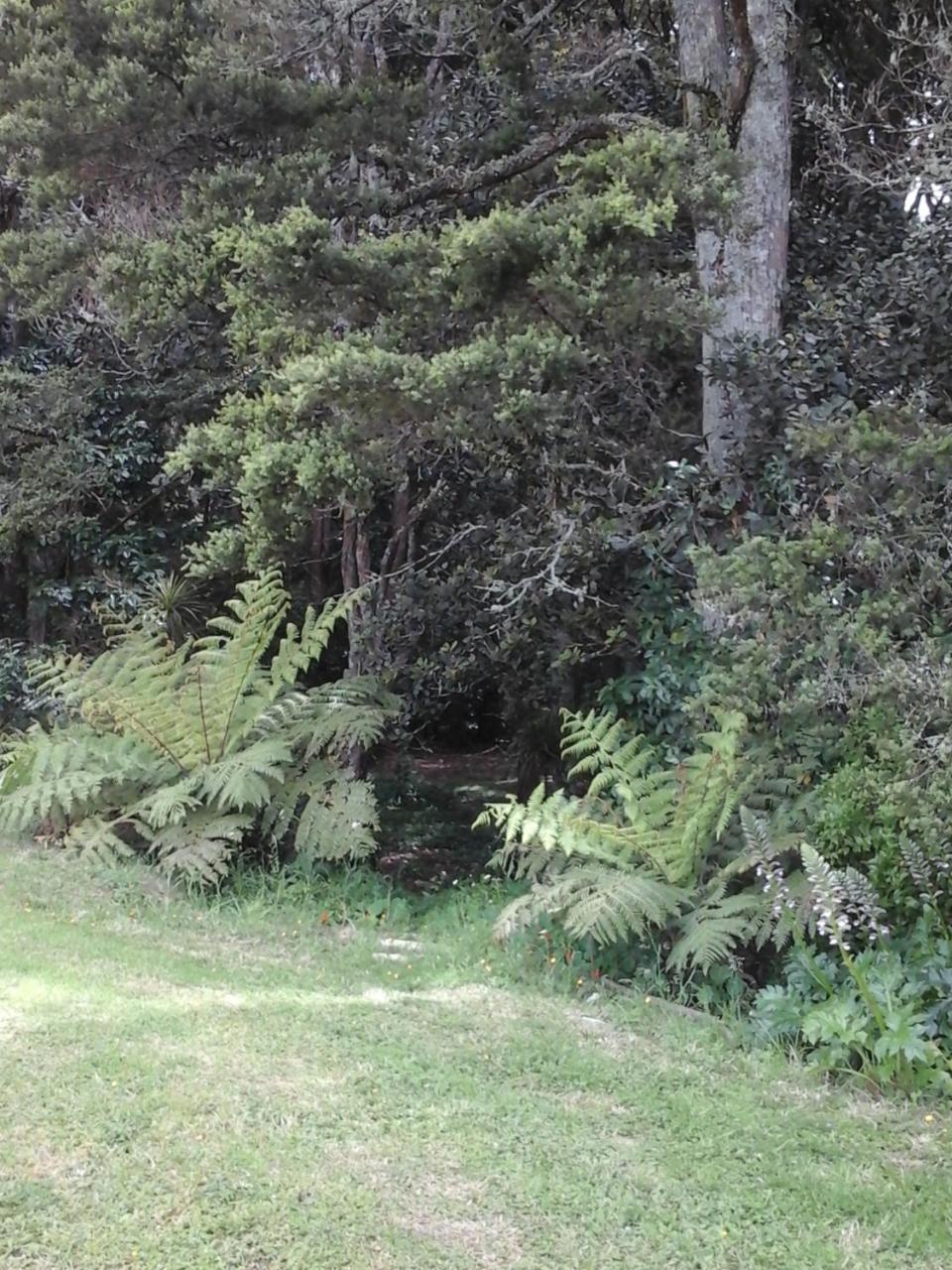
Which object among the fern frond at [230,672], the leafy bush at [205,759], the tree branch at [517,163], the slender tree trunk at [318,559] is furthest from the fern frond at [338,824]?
the tree branch at [517,163]

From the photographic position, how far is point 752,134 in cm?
647

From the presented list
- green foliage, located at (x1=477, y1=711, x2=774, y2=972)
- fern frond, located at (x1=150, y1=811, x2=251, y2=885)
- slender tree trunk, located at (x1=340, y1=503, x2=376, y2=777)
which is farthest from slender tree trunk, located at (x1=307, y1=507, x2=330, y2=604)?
green foliage, located at (x1=477, y1=711, x2=774, y2=972)

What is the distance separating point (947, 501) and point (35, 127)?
5.09m

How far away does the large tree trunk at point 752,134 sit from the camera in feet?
20.9

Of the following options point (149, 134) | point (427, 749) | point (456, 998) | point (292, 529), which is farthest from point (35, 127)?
point (427, 749)

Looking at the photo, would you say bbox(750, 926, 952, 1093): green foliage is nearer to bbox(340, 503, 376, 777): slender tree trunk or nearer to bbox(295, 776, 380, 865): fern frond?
bbox(295, 776, 380, 865): fern frond

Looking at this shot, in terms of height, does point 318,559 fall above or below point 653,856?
above

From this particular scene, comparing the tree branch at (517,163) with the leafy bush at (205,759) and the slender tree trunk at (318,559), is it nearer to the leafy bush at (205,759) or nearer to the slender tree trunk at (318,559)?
the leafy bush at (205,759)

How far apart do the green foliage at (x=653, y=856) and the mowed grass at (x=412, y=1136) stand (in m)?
0.38

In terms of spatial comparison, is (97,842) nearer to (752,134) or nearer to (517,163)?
(517,163)

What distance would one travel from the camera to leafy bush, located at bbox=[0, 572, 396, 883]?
6398mm

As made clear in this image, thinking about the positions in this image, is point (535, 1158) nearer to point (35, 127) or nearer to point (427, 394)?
point (427, 394)

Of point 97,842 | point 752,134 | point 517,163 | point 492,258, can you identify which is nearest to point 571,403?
point 492,258

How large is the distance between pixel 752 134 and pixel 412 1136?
225 inches
